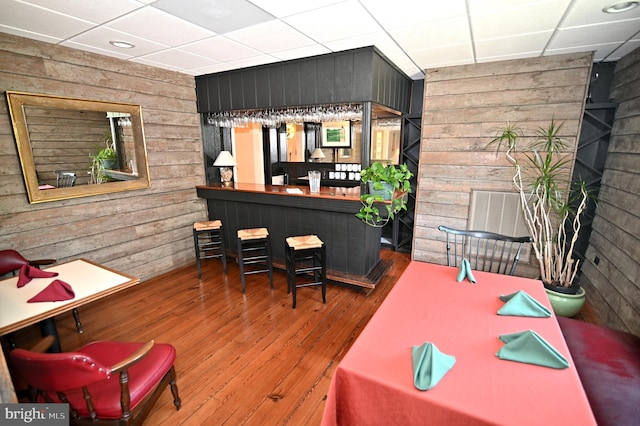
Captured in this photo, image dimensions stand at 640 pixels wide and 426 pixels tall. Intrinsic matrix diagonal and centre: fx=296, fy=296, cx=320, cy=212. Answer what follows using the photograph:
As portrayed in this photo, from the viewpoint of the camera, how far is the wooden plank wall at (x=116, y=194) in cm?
250

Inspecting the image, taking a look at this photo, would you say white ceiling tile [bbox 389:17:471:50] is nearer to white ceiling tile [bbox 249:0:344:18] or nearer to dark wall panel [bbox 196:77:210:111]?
white ceiling tile [bbox 249:0:344:18]

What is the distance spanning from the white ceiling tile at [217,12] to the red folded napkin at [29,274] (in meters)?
1.93

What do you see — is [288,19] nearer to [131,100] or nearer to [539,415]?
[131,100]

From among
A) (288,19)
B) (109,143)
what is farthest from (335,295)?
(109,143)

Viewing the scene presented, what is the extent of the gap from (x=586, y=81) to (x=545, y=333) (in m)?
2.97

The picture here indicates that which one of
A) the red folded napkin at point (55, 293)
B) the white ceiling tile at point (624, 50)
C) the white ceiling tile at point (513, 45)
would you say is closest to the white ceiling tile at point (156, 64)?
the red folded napkin at point (55, 293)

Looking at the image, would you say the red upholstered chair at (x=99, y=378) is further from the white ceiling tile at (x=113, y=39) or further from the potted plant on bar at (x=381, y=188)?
the white ceiling tile at (x=113, y=39)

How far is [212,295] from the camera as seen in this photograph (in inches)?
125

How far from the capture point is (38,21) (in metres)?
2.15

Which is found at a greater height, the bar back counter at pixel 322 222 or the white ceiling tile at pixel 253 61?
the white ceiling tile at pixel 253 61

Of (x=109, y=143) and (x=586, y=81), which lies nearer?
(x=586, y=81)

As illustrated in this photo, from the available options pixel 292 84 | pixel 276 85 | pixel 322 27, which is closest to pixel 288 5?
pixel 322 27

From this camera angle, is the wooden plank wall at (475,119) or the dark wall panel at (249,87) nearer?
the wooden plank wall at (475,119)

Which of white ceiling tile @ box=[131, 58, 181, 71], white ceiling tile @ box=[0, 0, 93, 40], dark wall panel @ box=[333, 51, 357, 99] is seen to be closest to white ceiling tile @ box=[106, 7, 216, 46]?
white ceiling tile @ box=[0, 0, 93, 40]
